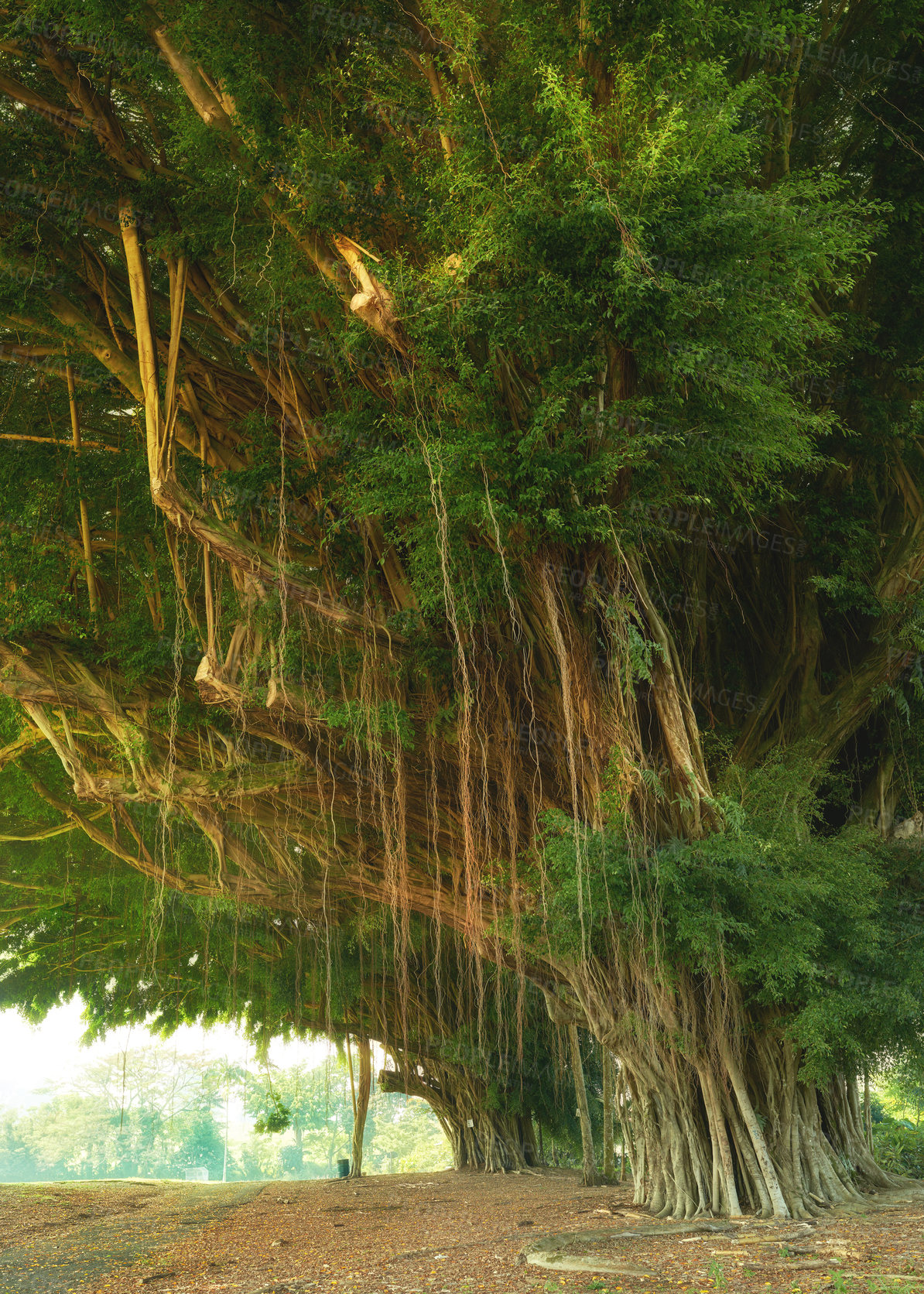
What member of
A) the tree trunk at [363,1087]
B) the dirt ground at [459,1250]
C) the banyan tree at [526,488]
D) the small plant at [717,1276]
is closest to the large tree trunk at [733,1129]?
the banyan tree at [526,488]

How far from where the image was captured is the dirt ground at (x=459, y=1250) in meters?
3.89

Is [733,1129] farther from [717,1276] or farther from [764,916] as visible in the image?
[717,1276]

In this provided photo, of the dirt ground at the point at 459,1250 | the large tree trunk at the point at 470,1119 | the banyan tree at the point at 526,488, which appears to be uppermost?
the banyan tree at the point at 526,488

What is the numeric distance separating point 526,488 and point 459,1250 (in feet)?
14.1

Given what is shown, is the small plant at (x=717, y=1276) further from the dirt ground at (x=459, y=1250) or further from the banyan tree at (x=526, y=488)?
the banyan tree at (x=526, y=488)

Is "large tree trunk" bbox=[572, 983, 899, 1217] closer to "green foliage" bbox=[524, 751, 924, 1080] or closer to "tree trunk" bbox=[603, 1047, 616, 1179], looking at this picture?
"green foliage" bbox=[524, 751, 924, 1080]

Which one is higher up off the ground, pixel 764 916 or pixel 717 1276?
pixel 764 916

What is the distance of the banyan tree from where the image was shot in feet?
14.3

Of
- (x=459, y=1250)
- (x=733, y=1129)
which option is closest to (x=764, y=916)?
(x=733, y=1129)

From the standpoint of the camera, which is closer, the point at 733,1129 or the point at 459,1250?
the point at 459,1250

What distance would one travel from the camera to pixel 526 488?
4535 millimetres

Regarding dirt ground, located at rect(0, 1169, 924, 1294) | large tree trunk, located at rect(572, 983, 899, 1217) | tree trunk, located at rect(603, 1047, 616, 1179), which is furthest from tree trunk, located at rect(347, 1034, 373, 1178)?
large tree trunk, located at rect(572, 983, 899, 1217)

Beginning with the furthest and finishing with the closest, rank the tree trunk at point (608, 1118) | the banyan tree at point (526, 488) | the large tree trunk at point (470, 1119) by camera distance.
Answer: the large tree trunk at point (470, 1119) → the tree trunk at point (608, 1118) → the banyan tree at point (526, 488)

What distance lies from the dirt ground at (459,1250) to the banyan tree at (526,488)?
69 centimetres
